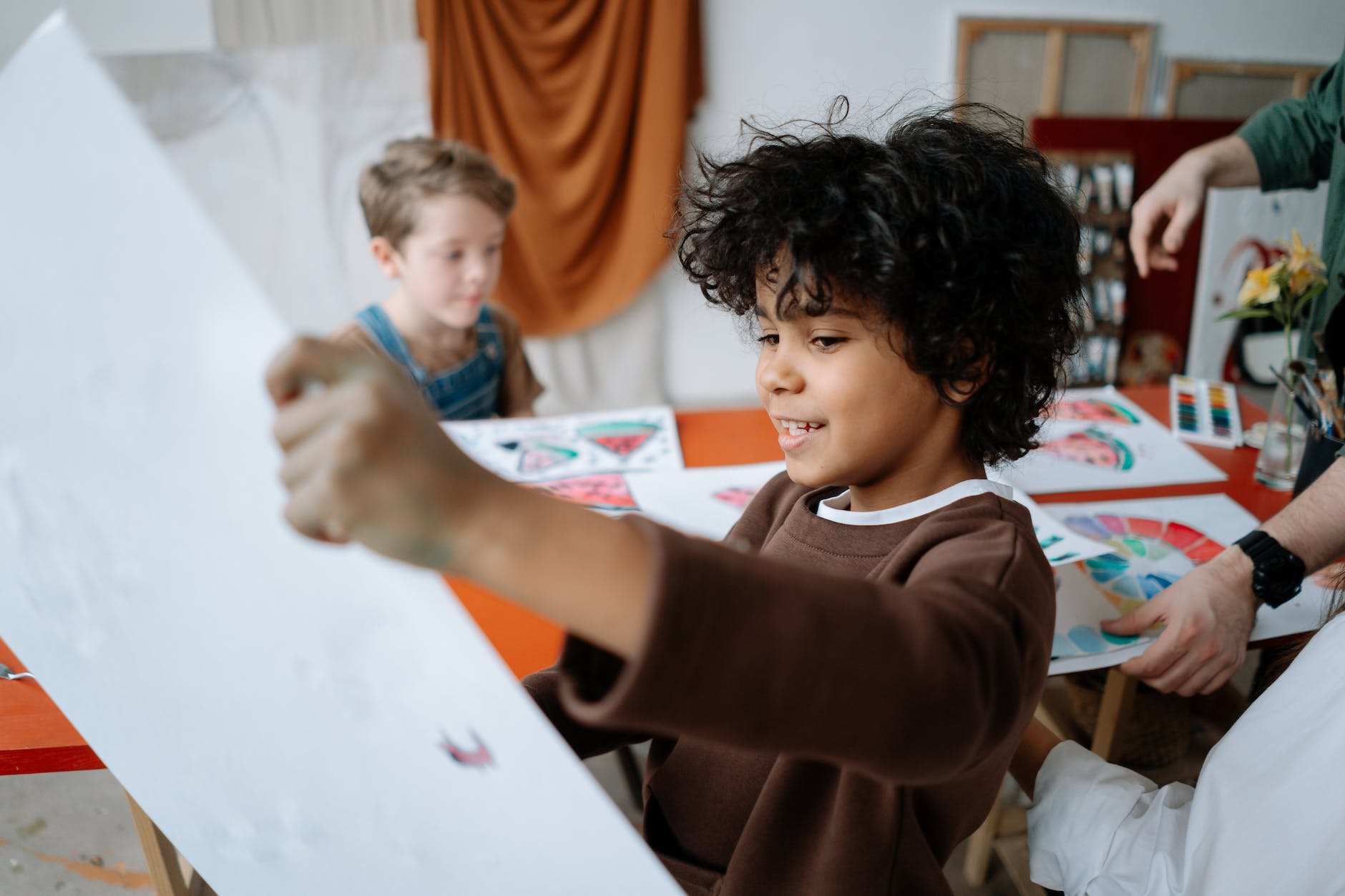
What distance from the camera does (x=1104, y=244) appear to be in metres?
3.46

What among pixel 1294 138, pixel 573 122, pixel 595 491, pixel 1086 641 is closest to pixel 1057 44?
pixel 573 122

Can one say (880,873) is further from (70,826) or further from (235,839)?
(70,826)

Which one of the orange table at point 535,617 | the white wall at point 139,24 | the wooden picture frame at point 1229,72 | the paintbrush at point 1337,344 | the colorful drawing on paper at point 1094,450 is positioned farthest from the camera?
the wooden picture frame at point 1229,72

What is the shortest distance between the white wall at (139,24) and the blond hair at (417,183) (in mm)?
1933

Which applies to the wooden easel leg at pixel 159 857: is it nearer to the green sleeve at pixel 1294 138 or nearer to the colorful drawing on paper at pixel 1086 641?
the colorful drawing on paper at pixel 1086 641

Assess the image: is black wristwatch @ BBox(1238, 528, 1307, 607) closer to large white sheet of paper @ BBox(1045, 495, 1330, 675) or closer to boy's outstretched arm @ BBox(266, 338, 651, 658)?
large white sheet of paper @ BBox(1045, 495, 1330, 675)

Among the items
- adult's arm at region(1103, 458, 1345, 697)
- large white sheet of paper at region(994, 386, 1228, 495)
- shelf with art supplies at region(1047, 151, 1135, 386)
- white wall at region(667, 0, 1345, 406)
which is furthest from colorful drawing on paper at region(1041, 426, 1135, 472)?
shelf with art supplies at region(1047, 151, 1135, 386)

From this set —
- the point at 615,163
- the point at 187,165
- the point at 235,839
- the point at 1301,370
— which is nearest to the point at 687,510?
the point at 235,839

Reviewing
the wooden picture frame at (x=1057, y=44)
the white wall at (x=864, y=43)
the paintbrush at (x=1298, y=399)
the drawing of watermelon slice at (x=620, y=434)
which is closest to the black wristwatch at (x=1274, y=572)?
the paintbrush at (x=1298, y=399)

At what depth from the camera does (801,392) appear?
2.05 ft

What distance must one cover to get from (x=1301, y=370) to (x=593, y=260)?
8.67ft

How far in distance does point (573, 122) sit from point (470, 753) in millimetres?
3127

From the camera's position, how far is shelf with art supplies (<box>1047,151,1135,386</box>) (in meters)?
3.40

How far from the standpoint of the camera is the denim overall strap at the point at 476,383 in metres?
1.62
